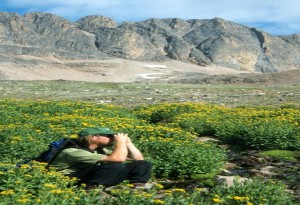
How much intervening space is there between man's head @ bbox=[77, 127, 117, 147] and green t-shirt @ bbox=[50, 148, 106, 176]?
7.2 inches

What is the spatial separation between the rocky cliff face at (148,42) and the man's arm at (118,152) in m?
122

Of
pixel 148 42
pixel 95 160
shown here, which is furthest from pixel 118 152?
pixel 148 42

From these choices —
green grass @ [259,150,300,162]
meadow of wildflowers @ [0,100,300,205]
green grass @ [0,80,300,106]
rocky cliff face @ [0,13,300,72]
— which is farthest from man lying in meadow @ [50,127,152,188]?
rocky cliff face @ [0,13,300,72]

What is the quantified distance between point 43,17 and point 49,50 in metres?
32.9

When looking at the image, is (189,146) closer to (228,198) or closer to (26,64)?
(228,198)

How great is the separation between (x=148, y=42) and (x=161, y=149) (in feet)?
500

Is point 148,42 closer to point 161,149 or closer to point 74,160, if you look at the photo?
point 161,149

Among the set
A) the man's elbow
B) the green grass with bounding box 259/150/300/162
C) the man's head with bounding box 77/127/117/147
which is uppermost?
the man's head with bounding box 77/127/117/147

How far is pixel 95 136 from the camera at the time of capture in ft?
28.0

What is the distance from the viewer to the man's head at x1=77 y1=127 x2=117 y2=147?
846 cm

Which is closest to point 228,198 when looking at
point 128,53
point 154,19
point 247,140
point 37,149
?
point 37,149

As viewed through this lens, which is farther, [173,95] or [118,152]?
[173,95]

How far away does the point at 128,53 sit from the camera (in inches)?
5881

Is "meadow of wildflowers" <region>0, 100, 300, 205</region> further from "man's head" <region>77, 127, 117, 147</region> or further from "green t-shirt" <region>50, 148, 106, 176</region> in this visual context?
"man's head" <region>77, 127, 117, 147</region>
